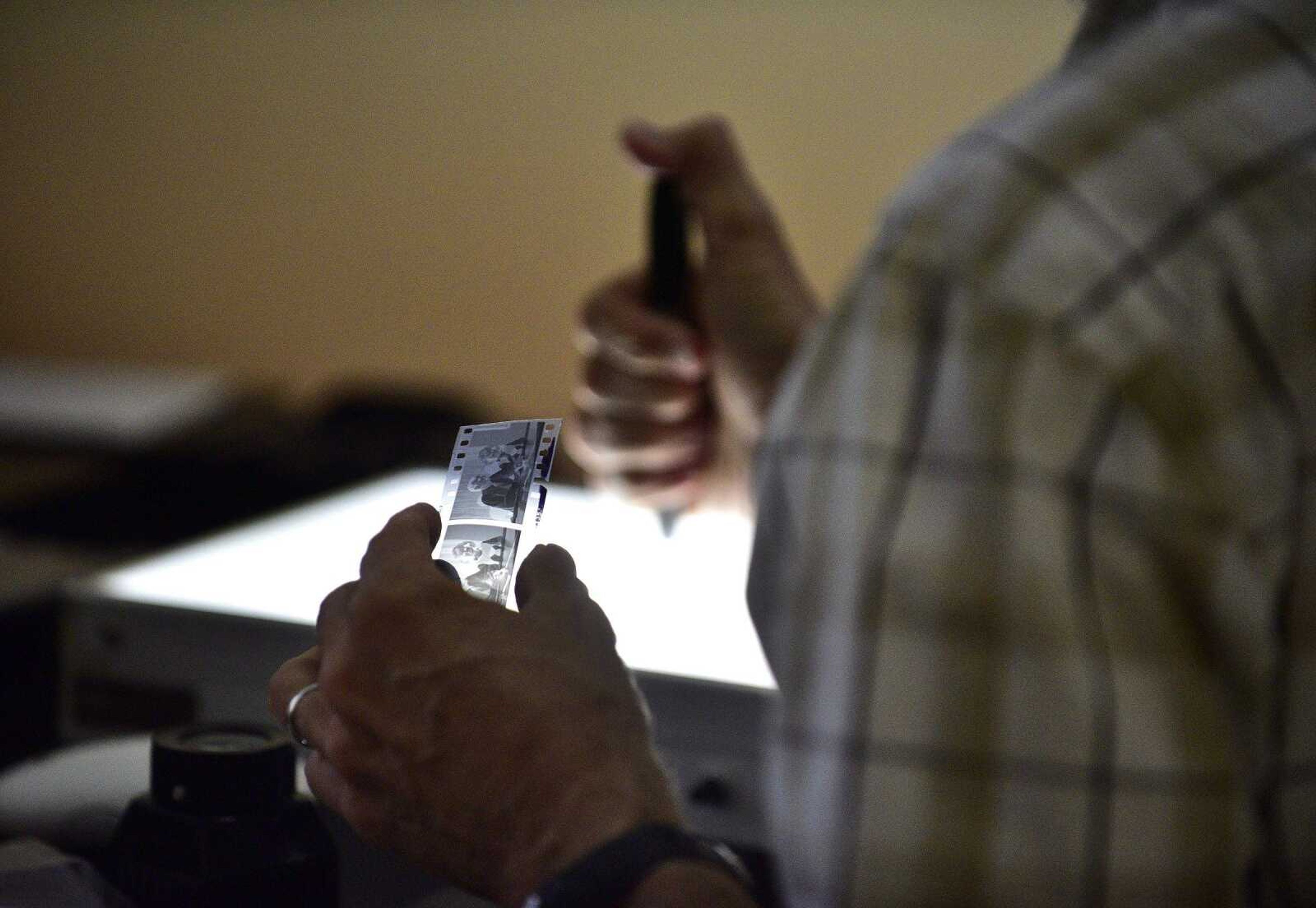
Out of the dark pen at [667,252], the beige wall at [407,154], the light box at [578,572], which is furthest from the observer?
the beige wall at [407,154]

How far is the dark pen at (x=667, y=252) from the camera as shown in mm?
657

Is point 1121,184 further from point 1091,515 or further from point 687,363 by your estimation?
point 687,363

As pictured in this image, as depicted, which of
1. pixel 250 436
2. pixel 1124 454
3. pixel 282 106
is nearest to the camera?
pixel 1124 454

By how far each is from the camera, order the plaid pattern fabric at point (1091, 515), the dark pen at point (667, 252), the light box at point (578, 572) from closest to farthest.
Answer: the plaid pattern fabric at point (1091, 515) < the light box at point (578, 572) < the dark pen at point (667, 252)

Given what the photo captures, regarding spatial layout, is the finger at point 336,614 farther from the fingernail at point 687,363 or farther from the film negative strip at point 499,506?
the fingernail at point 687,363

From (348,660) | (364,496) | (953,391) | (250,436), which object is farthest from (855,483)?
(250,436)

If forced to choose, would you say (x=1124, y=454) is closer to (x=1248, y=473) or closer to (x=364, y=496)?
(x=1248, y=473)

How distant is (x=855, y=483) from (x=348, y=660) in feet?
0.46

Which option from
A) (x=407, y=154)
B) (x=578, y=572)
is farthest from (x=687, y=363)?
(x=407, y=154)

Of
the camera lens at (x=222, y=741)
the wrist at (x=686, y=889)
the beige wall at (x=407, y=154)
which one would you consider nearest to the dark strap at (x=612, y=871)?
the wrist at (x=686, y=889)

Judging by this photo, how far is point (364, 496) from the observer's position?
66 cm

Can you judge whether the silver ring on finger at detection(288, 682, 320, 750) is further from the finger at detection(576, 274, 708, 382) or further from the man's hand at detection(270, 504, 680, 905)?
the finger at detection(576, 274, 708, 382)

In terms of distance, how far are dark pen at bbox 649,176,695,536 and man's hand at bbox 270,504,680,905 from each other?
1.07 feet

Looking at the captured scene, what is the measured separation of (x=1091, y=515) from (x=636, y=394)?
0.53 metres
